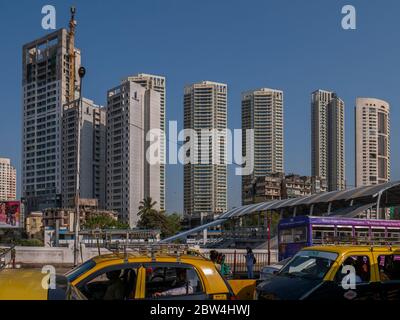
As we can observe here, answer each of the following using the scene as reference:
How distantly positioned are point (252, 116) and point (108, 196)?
4389 centimetres

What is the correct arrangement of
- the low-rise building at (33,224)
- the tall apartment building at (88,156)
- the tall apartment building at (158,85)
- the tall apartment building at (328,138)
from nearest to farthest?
the tall apartment building at (328,138)
the low-rise building at (33,224)
the tall apartment building at (88,156)
the tall apartment building at (158,85)

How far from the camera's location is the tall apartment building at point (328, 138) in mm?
109000

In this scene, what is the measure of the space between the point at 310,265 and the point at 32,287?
19.4ft

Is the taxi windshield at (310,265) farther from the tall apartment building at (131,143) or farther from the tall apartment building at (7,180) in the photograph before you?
the tall apartment building at (7,180)

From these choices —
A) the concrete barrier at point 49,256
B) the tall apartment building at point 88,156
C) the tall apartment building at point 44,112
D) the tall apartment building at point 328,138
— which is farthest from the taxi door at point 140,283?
the tall apartment building at point 44,112

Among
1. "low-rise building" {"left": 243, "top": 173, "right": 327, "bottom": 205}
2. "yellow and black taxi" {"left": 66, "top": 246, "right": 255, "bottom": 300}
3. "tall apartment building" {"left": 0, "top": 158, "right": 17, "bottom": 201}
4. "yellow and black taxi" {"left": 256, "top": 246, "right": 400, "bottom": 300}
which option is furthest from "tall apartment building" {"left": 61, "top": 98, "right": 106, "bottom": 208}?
"yellow and black taxi" {"left": 66, "top": 246, "right": 255, "bottom": 300}

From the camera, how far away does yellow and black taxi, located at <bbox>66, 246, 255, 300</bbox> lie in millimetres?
7324

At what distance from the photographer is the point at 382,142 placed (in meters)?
95.4

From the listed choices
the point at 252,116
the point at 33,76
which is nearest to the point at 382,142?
the point at 252,116

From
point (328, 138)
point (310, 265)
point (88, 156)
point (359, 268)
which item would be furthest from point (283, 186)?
point (359, 268)

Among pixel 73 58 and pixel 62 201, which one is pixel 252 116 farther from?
pixel 62 201

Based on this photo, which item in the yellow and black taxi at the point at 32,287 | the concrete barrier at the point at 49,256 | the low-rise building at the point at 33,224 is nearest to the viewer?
the yellow and black taxi at the point at 32,287

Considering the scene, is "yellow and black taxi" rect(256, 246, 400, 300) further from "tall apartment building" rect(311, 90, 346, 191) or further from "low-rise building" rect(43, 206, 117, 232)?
"low-rise building" rect(43, 206, 117, 232)

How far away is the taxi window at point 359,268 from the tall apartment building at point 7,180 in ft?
560
